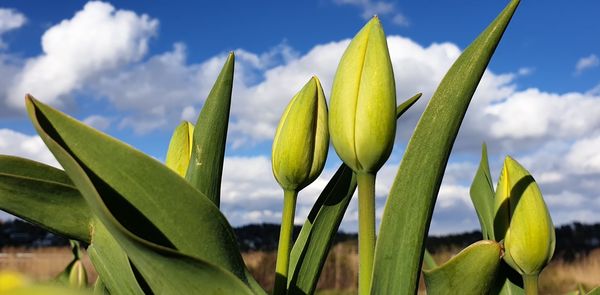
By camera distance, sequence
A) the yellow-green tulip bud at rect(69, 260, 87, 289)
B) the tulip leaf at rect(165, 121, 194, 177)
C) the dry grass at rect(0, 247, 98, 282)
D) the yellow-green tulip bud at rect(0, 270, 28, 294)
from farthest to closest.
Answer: the dry grass at rect(0, 247, 98, 282), the yellow-green tulip bud at rect(69, 260, 87, 289), the tulip leaf at rect(165, 121, 194, 177), the yellow-green tulip bud at rect(0, 270, 28, 294)

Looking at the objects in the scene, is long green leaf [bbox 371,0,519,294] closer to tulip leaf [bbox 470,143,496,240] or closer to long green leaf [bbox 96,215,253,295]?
long green leaf [bbox 96,215,253,295]

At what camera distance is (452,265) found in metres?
0.41

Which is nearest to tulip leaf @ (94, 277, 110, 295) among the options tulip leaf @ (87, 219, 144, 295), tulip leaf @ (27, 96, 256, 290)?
tulip leaf @ (87, 219, 144, 295)

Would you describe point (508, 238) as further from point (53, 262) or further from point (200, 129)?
point (53, 262)

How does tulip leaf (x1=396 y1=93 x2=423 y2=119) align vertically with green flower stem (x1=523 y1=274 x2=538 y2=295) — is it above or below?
above

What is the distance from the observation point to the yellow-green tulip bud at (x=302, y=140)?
0.45 metres

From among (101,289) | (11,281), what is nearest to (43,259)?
(101,289)

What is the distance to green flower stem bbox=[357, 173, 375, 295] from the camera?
0.41 metres

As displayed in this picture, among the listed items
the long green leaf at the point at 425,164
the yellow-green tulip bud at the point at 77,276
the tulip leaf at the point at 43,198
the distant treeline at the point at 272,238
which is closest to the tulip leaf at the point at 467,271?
the long green leaf at the point at 425,164

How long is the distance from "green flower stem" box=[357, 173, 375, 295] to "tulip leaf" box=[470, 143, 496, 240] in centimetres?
22

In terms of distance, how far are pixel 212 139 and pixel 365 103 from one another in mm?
156

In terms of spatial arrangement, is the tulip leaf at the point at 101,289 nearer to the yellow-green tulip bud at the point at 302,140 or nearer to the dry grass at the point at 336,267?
the yellow-green tulip bud at the point at 302,140

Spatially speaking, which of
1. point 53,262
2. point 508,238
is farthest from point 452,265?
point 53,262

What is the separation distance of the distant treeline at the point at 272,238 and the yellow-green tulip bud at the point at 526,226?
3.63m
